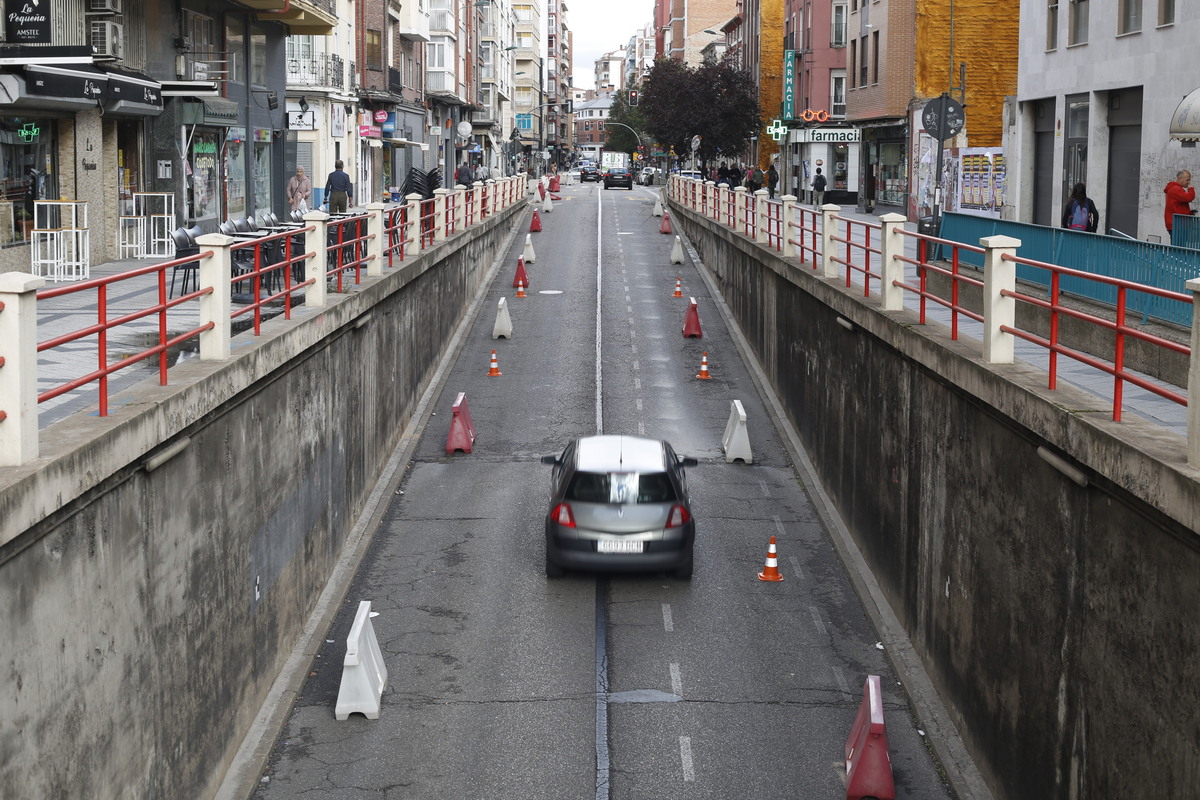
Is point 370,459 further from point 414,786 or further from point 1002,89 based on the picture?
point 1002,89

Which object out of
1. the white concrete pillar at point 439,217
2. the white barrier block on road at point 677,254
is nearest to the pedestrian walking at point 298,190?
the white concrete pillar at point 439,217

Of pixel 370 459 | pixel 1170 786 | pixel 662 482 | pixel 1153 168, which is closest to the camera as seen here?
pixel 1170 786

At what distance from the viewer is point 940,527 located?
40.9ft

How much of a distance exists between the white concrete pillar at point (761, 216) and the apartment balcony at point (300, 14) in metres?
13.3

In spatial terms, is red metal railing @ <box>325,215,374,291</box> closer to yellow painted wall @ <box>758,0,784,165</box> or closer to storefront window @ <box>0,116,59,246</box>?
storefront window @ <box>0,116,59,246</box>

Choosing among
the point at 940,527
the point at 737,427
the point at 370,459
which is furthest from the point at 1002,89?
the point at 940,527

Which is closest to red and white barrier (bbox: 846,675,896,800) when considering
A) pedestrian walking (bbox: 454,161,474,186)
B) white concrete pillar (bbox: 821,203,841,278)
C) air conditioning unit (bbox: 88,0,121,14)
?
white concrete pillar (bbox: 821,203,841,278)

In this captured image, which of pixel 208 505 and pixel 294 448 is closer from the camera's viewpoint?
pixel 208 505

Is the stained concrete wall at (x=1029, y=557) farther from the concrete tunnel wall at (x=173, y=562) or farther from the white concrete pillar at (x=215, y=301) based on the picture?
the white concrete pillar at (x=215, y=301)

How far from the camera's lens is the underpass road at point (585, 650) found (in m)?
11.2

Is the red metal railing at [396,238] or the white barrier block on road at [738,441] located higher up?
the red metal railing at [396,238]

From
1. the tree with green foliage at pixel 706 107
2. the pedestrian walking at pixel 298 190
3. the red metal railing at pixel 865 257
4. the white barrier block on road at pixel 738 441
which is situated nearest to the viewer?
the red metal railing at pixel 865 257

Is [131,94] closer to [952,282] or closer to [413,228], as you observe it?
[413,228]

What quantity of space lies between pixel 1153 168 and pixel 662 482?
14.1m
